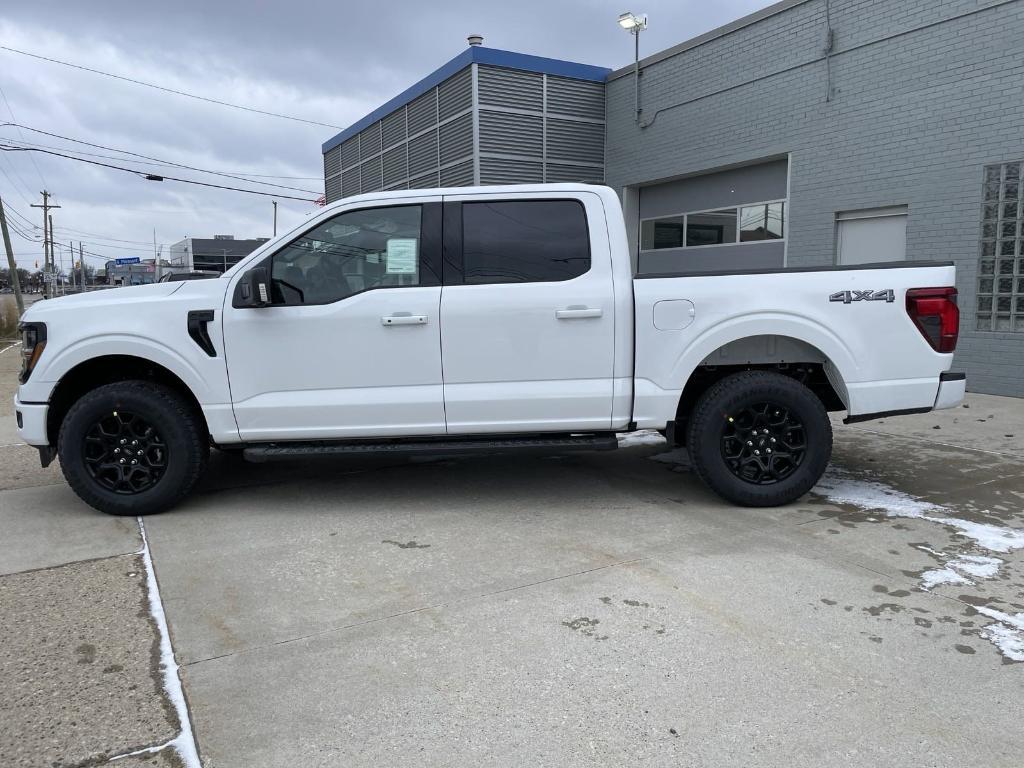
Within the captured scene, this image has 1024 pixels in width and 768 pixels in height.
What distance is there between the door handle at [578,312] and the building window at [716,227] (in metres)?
9.32

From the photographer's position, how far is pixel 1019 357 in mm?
9586

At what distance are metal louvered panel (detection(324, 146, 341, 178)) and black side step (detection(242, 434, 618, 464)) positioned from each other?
893 inches

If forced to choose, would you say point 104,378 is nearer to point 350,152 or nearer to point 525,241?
point 525,241

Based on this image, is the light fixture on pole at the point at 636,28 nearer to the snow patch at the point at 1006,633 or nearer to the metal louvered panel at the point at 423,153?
the metal louvered panel at the point at 423,153

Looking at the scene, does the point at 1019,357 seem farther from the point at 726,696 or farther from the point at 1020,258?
the point at 726,696

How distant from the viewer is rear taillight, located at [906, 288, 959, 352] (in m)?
4.65

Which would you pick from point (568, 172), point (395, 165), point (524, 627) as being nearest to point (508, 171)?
point (568, 172)

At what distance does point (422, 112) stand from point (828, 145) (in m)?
10.5

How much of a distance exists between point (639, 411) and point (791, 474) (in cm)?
107

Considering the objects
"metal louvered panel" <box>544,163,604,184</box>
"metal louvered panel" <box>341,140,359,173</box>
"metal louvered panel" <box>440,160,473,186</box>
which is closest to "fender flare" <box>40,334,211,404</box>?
"metal louvered panel" <box>440,160,473,186</box>

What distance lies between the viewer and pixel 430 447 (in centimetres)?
477

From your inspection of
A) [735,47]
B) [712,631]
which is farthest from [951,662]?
[735,47]

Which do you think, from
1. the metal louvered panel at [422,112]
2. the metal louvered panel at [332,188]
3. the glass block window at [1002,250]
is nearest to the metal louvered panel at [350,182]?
the metal louvered panel at [332,188]

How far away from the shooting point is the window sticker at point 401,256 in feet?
15.7
